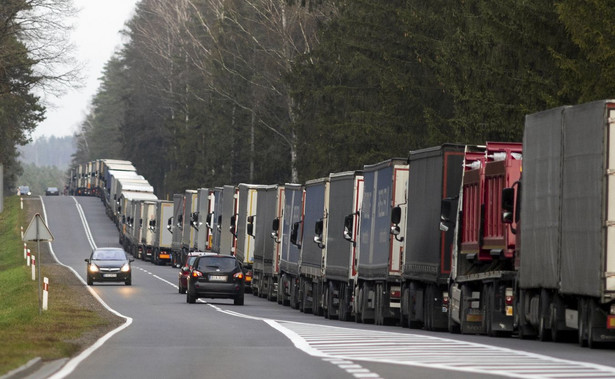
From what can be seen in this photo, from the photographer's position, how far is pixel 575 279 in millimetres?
22312

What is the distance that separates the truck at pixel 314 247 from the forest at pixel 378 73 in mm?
8042

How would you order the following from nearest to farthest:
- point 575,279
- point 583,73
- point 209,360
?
point 209,360, point 575,279, point 583,73

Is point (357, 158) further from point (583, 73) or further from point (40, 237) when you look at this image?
point (40, 237)

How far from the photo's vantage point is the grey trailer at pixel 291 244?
44.8 metres

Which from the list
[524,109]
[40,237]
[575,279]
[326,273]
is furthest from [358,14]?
[575,279]

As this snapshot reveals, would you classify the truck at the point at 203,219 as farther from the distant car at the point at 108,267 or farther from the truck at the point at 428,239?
the truck at the point at 428,239

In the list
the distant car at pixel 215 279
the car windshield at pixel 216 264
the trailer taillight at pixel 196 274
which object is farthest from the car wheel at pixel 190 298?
the car windshield at pixel 216 264

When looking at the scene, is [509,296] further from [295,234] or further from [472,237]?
[295,234]

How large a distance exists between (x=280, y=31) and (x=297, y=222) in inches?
1262

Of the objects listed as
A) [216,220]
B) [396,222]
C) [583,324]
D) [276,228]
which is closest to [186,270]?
[276,228]

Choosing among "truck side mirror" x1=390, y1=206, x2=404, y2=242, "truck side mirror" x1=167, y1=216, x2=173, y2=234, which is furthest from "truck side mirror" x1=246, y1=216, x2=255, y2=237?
"truck side mirror" x1=167, y1=216, x2=173, y2=234

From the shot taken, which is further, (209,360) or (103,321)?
(103,321)

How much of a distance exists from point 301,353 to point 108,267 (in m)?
38.2

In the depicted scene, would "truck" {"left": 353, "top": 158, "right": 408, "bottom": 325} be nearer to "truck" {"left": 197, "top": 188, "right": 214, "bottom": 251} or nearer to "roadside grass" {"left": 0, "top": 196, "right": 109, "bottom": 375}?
"roadside grass" {"left": 0, "top": 196, "right": 109, "bottom": 375}
